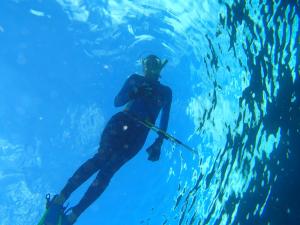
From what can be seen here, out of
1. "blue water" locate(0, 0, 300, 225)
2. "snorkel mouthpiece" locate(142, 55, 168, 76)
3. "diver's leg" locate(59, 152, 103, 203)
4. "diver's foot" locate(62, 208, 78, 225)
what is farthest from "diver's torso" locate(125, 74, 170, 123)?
"blue water" locate(0, 0, 300, 225)

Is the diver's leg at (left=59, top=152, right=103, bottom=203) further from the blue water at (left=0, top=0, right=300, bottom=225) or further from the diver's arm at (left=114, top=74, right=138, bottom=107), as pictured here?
the blue water at (left=0, top=0, right=300, bottom=225)

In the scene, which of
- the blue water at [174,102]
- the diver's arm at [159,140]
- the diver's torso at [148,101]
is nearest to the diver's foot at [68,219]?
the diver's arm at [159,140]

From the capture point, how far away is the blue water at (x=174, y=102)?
9.58m

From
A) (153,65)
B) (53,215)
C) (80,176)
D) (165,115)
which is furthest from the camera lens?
(165,115)

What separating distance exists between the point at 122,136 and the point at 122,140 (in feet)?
0.27

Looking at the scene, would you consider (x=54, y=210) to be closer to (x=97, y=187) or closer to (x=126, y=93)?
(x=97, y=187)

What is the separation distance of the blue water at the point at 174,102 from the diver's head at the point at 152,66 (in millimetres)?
3912

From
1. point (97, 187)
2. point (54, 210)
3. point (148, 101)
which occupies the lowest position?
point (54, 210)

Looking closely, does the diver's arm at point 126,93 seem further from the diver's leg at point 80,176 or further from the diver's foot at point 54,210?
the diver's foot at point 54,210

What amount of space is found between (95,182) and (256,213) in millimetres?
6704

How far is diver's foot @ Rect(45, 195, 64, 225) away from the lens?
18.2ft

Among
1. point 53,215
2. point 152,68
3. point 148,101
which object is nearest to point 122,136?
point 148,101

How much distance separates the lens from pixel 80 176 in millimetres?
5988

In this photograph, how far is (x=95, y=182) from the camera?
6160 mm
